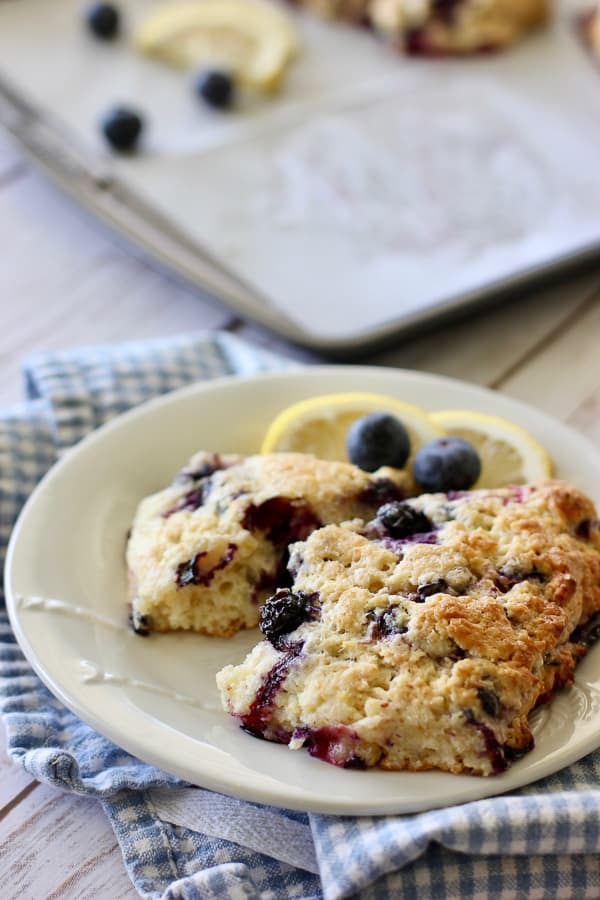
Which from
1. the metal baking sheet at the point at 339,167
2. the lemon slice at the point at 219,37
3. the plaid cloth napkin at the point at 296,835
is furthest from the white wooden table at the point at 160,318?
the plaid cloth napkin at the point at 296,835

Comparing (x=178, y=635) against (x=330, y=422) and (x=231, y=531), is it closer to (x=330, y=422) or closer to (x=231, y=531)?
(x=231, y=531)

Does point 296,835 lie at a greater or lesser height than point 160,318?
greater

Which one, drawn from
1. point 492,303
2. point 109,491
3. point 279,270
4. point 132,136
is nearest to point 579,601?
point 109,491

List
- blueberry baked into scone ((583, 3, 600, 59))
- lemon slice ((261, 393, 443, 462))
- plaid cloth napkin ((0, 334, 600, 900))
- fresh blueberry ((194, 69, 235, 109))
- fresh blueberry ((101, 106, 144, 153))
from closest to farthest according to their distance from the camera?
plaid cloth napkin ((0, 334, 600, 900)), lemon slice ((261, 393, 443, 462)), fresh blueberry ((101, 106, 144, 153)), fresh blueberry ((194, 69, 235, 109)), blueberry baked into scone ((583, 3, 600, 59))

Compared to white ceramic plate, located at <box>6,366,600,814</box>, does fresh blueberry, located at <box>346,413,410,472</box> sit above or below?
above

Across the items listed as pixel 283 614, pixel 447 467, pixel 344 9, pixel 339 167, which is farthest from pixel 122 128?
pixel 283 614

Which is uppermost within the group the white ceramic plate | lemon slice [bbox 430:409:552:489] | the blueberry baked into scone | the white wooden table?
the blueberry baked into scone

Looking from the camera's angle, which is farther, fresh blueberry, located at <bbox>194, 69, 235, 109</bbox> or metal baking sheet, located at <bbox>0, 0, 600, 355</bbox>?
fresh blueberry, located at <bbox>194, 69, 235, 109</bbox>

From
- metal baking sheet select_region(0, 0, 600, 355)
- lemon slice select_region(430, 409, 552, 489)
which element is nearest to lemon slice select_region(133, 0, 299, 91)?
metal baking sheet select_region(0, 0, 600, 355)

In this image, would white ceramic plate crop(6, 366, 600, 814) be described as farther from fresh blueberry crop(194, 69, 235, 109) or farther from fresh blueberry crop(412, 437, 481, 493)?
fresh blueberry crop(194, 69, 235, 109)
